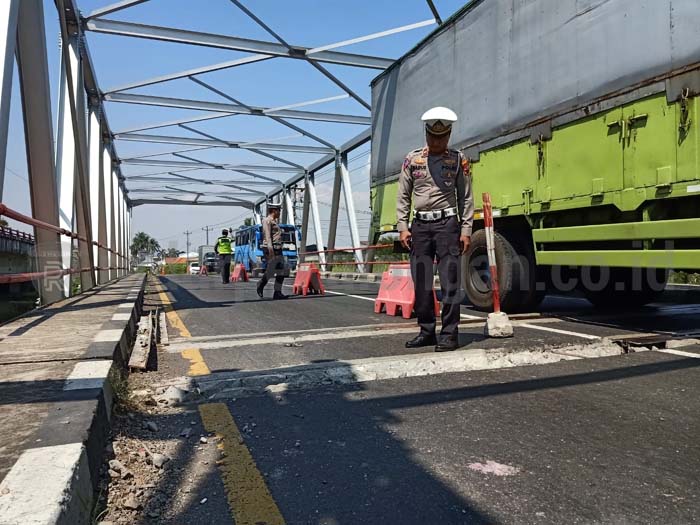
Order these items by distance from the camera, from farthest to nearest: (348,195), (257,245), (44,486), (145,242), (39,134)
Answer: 1. (145,242)
2. (257,245)
3. (348,195)
4. (39,134)
5. (44,486)

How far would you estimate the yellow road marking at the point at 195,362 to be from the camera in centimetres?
368

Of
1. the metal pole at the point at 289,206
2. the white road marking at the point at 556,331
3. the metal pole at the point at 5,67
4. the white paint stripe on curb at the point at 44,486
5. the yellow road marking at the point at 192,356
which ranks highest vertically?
the metal pole at the point at 289,206

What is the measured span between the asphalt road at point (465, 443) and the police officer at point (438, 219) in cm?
44

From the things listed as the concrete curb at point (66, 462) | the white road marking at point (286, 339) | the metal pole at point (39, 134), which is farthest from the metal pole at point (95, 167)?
the concrete curb at point (66, 462)

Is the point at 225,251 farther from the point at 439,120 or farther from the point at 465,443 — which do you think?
the point at 465,443

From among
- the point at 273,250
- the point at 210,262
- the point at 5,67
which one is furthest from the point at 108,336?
the point at 210,262

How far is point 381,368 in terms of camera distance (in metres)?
3.60

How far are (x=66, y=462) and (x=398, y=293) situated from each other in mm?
5298

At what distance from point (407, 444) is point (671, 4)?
13.2ft

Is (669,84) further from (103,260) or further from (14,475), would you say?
(103,260)

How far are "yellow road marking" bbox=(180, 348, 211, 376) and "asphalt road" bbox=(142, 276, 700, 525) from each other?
2 cm

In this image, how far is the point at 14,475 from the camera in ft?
5.33

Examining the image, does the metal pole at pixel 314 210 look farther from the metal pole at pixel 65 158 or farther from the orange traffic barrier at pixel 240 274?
the metal pole at pixel 65 158

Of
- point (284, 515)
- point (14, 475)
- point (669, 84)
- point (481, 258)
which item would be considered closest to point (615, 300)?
point (481, 258)
